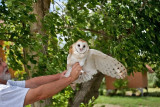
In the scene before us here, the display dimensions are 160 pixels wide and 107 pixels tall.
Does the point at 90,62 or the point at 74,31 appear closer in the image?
the point at 90,62

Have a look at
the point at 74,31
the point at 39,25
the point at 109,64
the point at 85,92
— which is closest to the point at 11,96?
the point at 109,64

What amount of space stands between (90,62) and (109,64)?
0.52 feet

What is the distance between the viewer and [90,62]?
203cm

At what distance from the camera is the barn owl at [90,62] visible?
1831mm

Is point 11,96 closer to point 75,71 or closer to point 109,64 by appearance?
point 75,71

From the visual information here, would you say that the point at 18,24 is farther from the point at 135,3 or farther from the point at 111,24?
the point at 135,3

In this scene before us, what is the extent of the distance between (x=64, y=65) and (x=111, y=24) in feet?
3.67

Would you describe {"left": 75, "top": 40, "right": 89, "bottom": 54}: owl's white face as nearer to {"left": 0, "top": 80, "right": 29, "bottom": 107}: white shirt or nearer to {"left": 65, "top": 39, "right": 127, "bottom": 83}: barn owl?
{"left": 65, "top": 39, "right": 127, "bottom": 83}: barn owl

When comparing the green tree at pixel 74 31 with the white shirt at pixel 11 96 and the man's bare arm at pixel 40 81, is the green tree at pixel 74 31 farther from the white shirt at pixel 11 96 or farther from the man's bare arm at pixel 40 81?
the white shirt at pixel 11 96

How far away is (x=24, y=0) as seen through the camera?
111 inches

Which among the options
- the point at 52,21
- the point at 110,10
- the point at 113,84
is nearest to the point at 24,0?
the point at 52,21

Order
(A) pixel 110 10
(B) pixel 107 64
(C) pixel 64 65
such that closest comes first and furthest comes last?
(B) pixel 107 64, (C) pixel 64 65, (A) pixel 110 10

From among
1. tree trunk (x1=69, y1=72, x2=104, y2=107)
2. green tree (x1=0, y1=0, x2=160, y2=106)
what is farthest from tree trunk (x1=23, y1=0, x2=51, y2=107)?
tree trunk (x1=69, y1=72, x2=104, y2=107)

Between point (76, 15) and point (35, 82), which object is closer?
point (35, 82)
